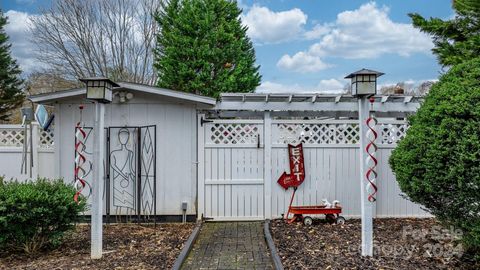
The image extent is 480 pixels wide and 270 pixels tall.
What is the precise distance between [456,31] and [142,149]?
8.74 metres

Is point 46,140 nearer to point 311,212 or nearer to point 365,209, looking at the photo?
point 311,212

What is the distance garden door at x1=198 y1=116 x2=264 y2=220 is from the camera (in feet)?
20.4

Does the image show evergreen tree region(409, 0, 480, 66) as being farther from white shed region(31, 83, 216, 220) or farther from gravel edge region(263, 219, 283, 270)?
white shed region(31, 83, 216, 220)

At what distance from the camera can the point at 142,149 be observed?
6.18 metres

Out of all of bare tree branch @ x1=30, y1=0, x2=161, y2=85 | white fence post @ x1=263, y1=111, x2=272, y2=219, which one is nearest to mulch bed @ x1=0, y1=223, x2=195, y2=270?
white fence post @ x1=263, y1=111, x2=272, y2=219

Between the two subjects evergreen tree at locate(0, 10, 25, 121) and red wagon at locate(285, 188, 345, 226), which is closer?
red wagon at locate(285, 188, 345, 226)

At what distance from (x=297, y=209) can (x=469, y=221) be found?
2767mm

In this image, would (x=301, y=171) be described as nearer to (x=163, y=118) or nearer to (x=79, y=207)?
(x=163, y=118)

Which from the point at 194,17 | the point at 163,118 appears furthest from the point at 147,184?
the point at 194,17

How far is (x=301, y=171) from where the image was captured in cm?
620

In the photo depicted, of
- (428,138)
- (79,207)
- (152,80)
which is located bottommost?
(79,207)

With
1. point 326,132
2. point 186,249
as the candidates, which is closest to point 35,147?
point 186,249

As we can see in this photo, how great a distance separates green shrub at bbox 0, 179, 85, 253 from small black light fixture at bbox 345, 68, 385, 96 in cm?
358

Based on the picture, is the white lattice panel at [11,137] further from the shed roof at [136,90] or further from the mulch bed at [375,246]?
the mulch bed at [375,246]
